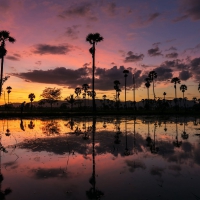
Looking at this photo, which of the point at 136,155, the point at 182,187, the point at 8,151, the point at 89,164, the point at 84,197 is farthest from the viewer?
the point at 8,151

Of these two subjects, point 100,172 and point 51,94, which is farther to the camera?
point 51,94

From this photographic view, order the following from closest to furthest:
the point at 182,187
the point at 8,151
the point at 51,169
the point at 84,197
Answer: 1. the point at 84,197
2. the point at 182,187
3. the point at 51,169
4. the point at 8,151

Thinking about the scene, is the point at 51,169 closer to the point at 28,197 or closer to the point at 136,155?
the point at 28,197

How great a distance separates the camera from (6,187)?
798 cm

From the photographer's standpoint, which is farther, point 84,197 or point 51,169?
point 51,169

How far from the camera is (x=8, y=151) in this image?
14.1 meters

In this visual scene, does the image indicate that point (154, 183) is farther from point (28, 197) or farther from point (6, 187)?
point (6, 187)

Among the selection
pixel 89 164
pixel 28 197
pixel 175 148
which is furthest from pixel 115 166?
pixel 175 148

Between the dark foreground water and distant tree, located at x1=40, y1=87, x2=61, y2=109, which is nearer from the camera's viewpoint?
the dark foreground water

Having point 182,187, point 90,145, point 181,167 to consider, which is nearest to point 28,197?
point 182,187

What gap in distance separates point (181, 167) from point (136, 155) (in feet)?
9.76

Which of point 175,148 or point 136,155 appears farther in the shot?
point 175,148

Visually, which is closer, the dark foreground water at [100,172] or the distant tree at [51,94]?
the dark foreground water at [100,172]

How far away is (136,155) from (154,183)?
4.67 meters
